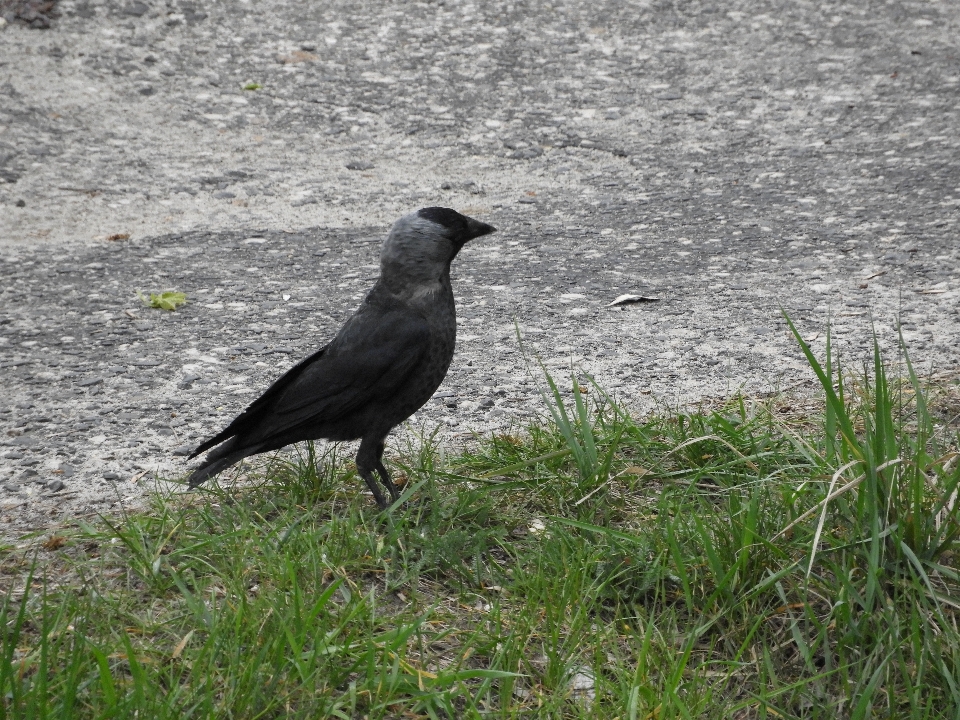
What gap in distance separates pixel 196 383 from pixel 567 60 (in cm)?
449

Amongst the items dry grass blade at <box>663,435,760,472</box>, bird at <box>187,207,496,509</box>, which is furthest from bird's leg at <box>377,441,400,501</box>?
dry grass blade at <box>663,435,760,472</box>

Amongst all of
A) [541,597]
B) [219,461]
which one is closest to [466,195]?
[219,461]

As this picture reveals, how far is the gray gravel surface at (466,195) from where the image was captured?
436cm

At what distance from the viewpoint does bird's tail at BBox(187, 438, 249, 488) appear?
10.7 feet

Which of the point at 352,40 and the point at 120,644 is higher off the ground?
the point at 352,40

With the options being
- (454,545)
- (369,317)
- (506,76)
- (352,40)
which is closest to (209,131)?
(352,40)

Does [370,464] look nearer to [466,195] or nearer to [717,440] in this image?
[717,440]

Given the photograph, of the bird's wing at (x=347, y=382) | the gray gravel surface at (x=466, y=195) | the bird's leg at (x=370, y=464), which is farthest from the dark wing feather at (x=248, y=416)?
the gray gravel surface at (x=466, y=195)

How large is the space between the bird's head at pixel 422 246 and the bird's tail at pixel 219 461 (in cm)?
71

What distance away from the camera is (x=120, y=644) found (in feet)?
8.46

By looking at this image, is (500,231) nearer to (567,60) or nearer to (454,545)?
(567,60)

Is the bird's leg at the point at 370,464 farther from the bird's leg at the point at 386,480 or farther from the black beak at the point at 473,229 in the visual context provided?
the black beak at the point at 473,229

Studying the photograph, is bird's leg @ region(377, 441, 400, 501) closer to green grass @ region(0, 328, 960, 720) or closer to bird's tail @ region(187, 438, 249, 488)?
green grass @ region(0, 328, 960, 720)

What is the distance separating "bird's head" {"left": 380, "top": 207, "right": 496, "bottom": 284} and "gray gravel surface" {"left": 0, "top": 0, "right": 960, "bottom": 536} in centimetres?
78
